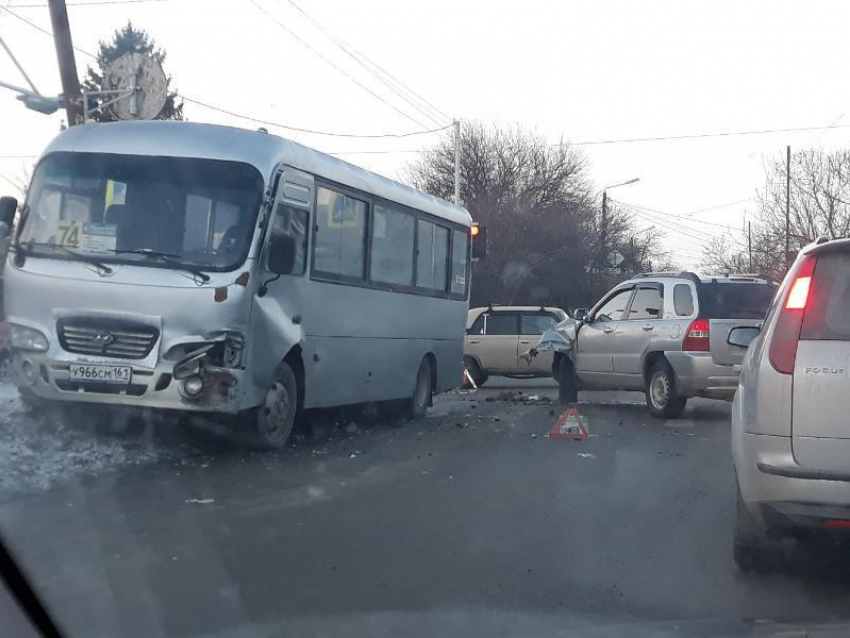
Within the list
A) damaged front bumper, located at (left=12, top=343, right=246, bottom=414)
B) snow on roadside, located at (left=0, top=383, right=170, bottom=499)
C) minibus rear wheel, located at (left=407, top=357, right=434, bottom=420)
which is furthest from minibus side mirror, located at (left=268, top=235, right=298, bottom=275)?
minibus rear wheel, located at (left=407, top=357, right=434, bottom=420)

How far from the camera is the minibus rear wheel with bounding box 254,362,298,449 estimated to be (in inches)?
406

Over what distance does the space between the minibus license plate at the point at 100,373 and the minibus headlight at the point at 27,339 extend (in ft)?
1.12

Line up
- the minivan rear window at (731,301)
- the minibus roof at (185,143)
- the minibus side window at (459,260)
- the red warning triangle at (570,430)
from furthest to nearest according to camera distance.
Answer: the minibus side window at (459,260) → the minivan rear window at (731,301) → the red warning triangle at (570,430) → the minibus roof at (185,143)

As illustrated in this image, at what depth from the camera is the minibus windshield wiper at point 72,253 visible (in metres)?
9.41

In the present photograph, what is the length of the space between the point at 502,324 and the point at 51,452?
48.3ft

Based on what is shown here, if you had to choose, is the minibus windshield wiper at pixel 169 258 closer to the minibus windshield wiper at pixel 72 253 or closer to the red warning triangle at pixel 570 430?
the minibus windshield wiper at pixel 72 253

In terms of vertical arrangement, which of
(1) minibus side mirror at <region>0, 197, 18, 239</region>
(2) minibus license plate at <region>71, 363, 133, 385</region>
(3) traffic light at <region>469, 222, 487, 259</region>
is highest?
(3) traffic light at <region>469, 222, 487, 259</region>

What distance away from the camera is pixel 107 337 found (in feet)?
30.7

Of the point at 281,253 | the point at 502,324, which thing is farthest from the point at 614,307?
the point at 502,324

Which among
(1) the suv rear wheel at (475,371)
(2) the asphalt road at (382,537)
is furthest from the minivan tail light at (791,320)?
(1) the suv rear wheel at (475,371)

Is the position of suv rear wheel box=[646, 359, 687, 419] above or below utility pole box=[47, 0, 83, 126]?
below

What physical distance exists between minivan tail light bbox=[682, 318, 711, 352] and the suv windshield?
6.33 m

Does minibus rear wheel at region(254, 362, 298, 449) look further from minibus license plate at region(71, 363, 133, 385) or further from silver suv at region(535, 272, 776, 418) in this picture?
silver suv at region(535, 272, 776, 418)

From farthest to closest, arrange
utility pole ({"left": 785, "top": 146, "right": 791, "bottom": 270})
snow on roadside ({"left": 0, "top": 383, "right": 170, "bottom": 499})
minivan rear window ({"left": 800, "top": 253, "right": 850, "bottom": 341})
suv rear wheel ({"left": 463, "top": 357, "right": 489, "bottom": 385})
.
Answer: utility pole ({"left": 785, "top": 146, "right": 791, "bottom": 270})
suv rear wheel ({"left": 463, "top": 357, "right": 489, "bottom": 385})
snow on roadside ({"left": 0, "top": 383, "right": 170, "bottom": 499})
minivan rear window ({"left": 800, "top": 253, "right": 850, "bottom": 341})
